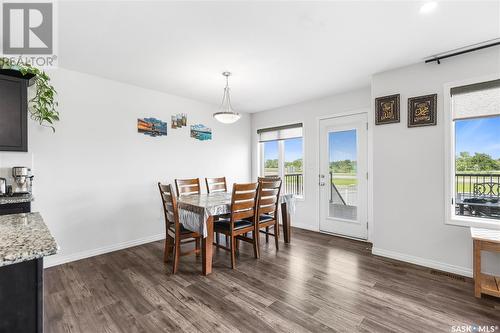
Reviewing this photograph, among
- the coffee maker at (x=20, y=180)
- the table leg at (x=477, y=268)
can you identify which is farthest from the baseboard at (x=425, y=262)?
the coffee maker at (x=20, y=180)

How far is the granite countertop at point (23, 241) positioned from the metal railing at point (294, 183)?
13.3ft

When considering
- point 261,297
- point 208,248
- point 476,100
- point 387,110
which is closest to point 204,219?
point 208,248

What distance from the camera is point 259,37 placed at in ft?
7.59

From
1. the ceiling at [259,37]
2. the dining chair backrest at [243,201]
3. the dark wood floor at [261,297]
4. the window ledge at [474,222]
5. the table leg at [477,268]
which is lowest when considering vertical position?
the dark wood floor at [261,297]

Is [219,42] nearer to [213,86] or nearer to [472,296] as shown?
[213,86]

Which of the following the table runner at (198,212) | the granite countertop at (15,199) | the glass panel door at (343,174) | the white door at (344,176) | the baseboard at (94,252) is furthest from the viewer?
the glass panel door at (343,174)

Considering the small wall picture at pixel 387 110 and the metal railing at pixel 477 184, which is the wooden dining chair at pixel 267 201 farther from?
the metal railing at pixel 477 184

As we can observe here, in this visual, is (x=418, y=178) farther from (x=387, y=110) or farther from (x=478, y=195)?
(x=387, y=110)

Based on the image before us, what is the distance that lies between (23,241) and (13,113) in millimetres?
2256

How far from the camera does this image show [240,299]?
217 centimetres

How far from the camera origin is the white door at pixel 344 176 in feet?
12.7

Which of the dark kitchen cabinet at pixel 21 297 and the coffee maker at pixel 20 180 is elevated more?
the coffee maker at pixel 20 180

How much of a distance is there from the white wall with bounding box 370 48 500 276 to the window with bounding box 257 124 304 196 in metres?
1.70

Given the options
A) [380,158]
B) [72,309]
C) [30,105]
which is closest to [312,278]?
[380,158]
